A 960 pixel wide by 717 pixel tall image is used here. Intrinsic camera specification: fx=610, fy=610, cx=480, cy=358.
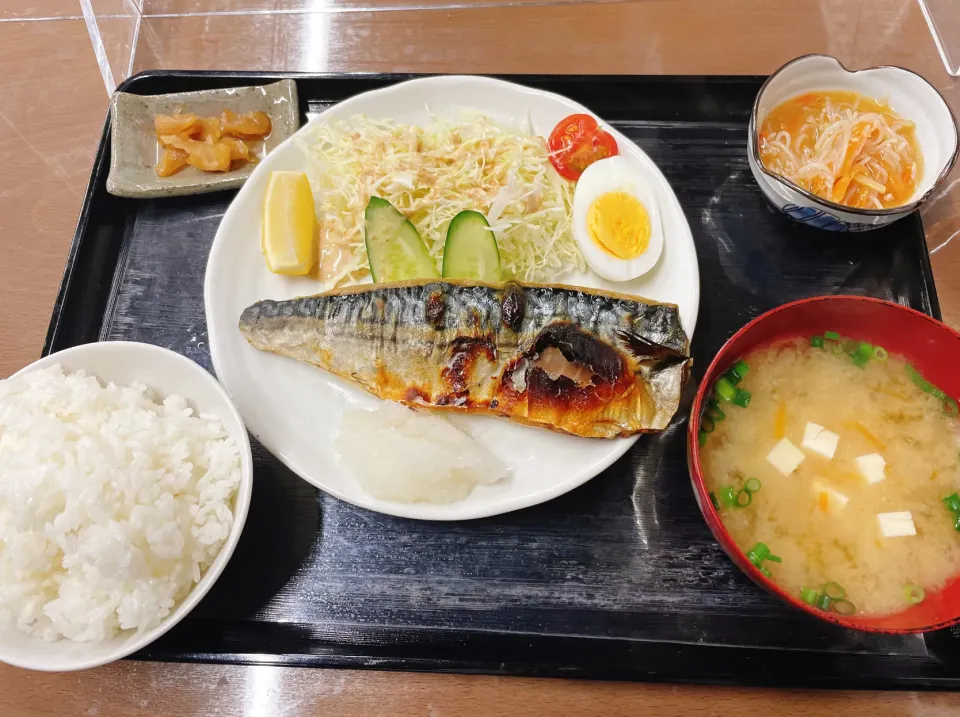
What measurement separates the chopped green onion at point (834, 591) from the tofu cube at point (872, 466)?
1.04ft

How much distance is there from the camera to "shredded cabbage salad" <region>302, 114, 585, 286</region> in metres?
2.42

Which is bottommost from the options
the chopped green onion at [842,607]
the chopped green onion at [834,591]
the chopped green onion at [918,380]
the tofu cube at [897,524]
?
the chopped green onion at [842,607]

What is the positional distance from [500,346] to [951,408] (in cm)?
138

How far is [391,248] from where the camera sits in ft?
7.76

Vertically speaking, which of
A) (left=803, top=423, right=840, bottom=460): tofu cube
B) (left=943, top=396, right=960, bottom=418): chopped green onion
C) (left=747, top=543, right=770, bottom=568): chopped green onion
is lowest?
(left=747, top=543, right=770, bottom=568): chopped green onion

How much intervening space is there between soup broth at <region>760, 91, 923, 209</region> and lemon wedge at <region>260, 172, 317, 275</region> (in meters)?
1.77

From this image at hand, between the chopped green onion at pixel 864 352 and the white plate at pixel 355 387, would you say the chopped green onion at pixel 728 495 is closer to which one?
the white plate at pixel 355 387

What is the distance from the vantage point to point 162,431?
1.85 metres

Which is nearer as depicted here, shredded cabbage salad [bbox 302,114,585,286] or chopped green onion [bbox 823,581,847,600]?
chopped green onion [bbox 823,581,847,600]

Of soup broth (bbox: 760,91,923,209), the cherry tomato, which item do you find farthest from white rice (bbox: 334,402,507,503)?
soup broth (bbox: 760,91,923,209)

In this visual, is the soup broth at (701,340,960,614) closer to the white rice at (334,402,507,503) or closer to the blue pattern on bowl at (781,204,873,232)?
the blue pattern on bowl at (781,204,873,232)

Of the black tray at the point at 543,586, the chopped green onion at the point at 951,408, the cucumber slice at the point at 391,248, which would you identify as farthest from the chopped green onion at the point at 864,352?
the cucumber slice at the point at 391,248

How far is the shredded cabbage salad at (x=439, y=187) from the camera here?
2.42 metres

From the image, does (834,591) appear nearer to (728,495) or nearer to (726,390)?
(728,495)
